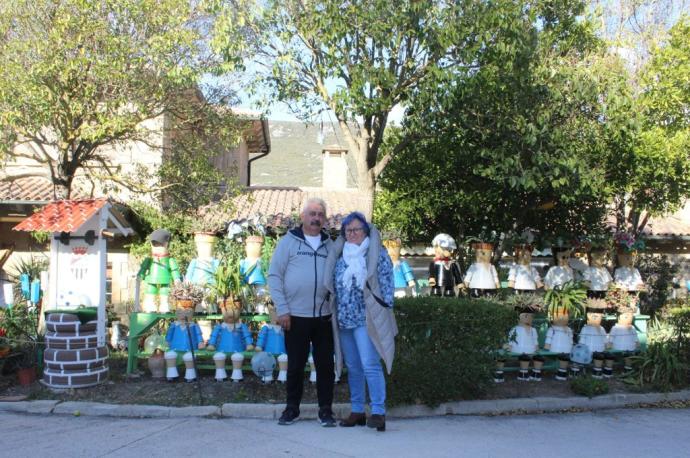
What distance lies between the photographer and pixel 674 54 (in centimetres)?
998

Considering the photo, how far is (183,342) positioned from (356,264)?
2.89 meters

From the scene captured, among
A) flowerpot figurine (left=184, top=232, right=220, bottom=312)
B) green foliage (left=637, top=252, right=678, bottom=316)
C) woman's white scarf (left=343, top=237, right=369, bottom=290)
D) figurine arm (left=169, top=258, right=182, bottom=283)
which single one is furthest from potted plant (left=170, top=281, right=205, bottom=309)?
green foliage (left=637, top=252, right=678, bottom=316)

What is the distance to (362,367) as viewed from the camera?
532cm

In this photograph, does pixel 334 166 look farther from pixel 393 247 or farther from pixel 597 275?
pixel 597 275

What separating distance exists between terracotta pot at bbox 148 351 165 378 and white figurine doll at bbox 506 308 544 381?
4025 millimetres

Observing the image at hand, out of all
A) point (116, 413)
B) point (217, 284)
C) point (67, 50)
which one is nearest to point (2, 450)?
point (116, 413)

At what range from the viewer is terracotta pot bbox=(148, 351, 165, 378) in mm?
7023

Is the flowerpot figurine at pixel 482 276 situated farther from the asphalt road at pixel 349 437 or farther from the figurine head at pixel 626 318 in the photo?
the asphalt road at pixel 349 437

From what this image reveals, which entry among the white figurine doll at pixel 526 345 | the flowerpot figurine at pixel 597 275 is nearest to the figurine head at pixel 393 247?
the white figurine doll at pixel 526 345

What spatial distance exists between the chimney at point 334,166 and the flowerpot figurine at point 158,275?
15132mm

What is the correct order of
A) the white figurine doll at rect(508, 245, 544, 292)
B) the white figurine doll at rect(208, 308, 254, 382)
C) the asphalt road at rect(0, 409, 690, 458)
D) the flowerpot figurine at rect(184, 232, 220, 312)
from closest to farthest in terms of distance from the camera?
1. the asphalt road at rect(0, 409, 690, 458)
2. the white figurine doll at rect(208, 308, 254, 382)
3. the flowerpot figurine at rect(184, 232, 220, 312)
4. the white figurine doll at rect(508, 245, 544, 292)

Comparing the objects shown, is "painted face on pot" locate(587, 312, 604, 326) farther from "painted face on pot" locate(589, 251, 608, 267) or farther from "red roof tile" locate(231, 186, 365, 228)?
"red roof tile" locate(231, 186, 365, 228)

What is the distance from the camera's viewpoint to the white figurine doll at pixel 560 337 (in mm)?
7586

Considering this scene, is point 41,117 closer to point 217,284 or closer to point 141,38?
point 141,38
